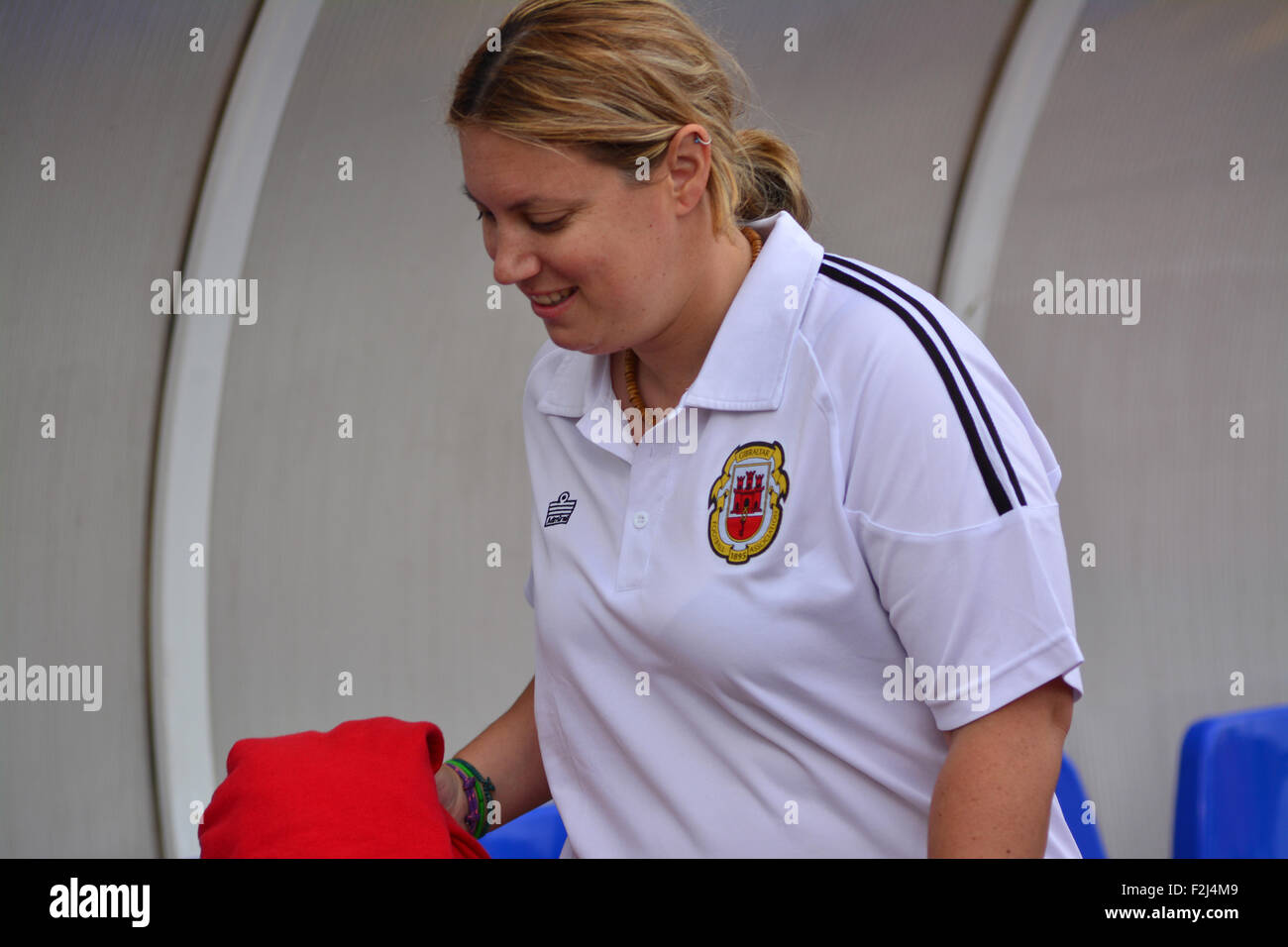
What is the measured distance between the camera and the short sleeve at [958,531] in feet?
3.89

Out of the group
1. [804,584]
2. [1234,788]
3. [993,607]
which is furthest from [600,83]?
[1234,788]

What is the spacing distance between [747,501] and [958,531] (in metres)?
0.25

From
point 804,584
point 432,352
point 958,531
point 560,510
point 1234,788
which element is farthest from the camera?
point 1234,788

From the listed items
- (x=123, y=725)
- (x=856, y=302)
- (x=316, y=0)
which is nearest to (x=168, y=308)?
(x=316, y=0)

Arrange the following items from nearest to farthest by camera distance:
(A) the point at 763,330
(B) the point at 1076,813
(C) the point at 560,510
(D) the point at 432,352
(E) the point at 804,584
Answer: (E) the point at 804,584, (A) the point at 763,330, (C) the point at 560,510, (B) the point at 1076,813, (D) the point at 432,352

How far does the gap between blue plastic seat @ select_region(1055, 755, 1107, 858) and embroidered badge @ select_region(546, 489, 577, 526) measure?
1.42 m

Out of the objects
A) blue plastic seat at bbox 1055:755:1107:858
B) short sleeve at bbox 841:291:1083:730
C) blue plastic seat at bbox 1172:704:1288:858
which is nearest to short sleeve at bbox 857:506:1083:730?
short sleeve at bbox 841:291:1083:730

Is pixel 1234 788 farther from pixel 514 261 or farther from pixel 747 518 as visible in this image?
pixel 514 261

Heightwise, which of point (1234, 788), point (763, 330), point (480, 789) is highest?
point (763, 330)

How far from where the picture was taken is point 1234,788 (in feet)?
10.3

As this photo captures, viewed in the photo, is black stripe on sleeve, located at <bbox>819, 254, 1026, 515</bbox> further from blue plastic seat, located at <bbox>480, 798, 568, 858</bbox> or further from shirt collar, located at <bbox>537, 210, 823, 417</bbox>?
blue plastic seat, located at <bbox>480, 798, 568, 858</bbox>

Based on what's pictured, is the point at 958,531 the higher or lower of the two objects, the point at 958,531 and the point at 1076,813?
the higher
